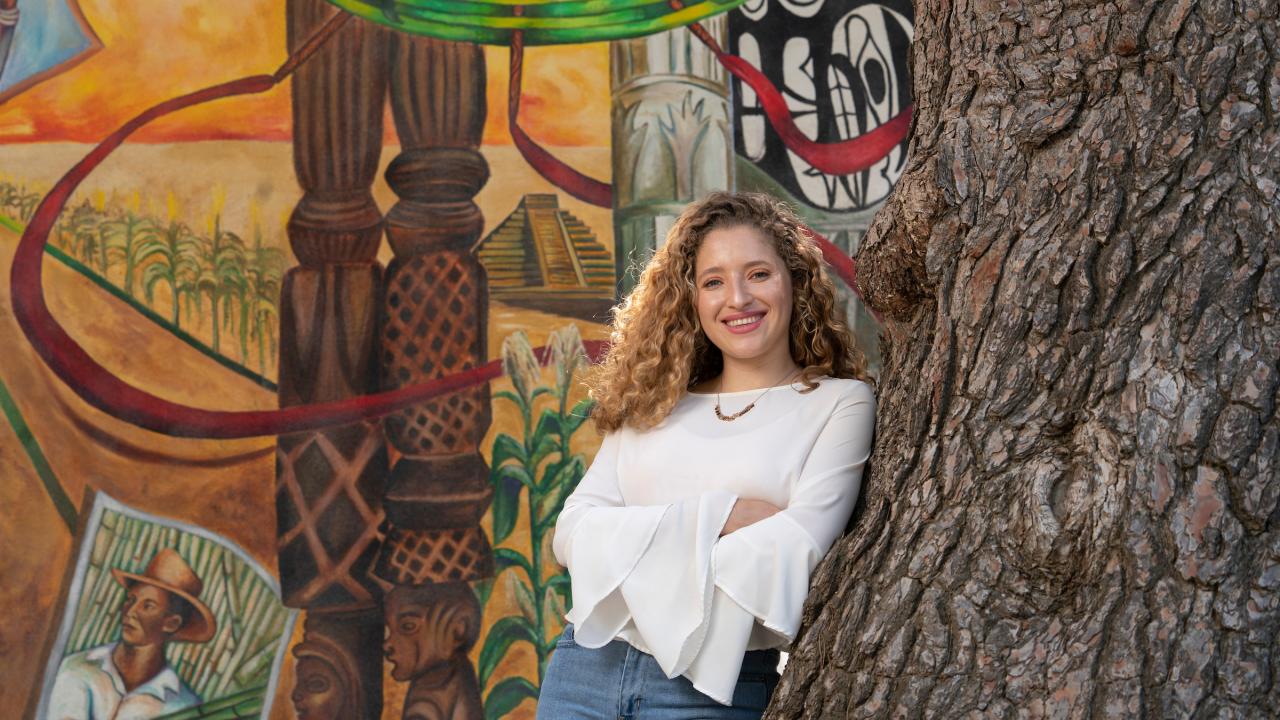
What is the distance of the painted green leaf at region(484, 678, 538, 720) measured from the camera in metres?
4.72

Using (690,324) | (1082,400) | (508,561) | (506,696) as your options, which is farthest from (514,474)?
(1082,400)

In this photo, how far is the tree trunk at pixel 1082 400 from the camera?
171 cm

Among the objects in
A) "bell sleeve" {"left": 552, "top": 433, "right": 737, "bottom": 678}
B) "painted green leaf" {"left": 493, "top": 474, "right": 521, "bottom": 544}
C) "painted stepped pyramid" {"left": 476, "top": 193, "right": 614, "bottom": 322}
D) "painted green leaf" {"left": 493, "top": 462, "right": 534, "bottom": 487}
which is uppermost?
"painted stepped pyramid" {"left": 476, "top": 193, "right": 614, "bottom": 322}

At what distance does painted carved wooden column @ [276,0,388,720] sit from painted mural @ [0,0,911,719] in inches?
0.4

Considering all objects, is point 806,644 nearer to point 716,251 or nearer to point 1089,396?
point 1089,396

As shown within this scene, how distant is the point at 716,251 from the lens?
2670 mm

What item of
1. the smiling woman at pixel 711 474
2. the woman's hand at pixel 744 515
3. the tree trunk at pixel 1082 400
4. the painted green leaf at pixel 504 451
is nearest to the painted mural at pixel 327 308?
the painted green leaf at pixel 504 451

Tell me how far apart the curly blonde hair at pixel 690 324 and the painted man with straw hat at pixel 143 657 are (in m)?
2.51

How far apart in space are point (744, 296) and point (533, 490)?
2.37 metres

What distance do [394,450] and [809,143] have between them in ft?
6.46

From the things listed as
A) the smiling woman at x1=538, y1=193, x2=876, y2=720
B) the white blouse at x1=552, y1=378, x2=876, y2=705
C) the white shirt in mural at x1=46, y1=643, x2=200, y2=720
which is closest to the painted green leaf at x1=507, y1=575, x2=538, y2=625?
the white shirt in mural at x1=46, y1=643, x2=200, y2=720

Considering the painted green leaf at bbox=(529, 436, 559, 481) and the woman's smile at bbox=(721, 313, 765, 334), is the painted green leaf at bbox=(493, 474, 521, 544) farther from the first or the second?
the woman's smile at bbox=(721, 313, 765, 334)

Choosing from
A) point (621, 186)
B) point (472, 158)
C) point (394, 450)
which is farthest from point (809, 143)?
point (394, 450)

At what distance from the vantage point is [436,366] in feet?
15.7
